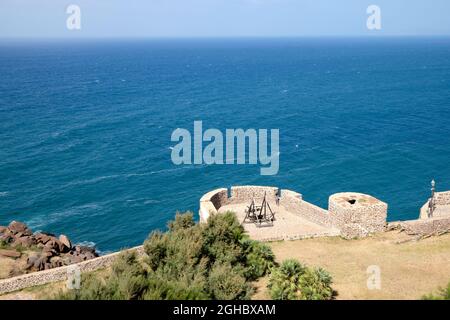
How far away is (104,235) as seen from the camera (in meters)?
36.8

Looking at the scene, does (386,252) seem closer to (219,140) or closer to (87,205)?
(87,205)

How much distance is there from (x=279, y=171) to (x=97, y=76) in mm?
91684

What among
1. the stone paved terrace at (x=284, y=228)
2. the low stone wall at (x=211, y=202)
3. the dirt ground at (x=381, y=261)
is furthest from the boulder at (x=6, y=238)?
the dirt ground at (x=381, y=261)

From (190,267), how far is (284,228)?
8891 mm

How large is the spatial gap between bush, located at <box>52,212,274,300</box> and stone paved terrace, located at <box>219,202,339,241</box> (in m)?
3.68

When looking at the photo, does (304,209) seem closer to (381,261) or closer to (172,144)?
(381,261)

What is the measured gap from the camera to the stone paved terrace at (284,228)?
2344 cm

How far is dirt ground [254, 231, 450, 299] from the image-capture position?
1784 cm

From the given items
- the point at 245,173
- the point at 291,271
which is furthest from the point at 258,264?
the point at 245,173

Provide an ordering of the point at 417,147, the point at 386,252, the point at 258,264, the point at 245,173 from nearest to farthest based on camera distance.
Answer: the point at 258,264 < the point at 386,252 < the point at 245,173 < the point at 417,147

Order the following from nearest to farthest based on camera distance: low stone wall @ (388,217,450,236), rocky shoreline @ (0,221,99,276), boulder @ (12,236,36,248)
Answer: low stone wall @ (388,217,450,236) → rocky shoreline @ (0,221,99,276) → boulder @ (12,236,36,248)

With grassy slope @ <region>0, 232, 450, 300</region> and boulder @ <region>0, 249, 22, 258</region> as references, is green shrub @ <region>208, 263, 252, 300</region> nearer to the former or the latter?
grassy slope @ <region>0, 232, 450, 300</region>

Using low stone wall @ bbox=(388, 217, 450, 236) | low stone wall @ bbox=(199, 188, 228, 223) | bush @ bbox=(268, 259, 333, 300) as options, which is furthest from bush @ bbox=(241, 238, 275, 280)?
low stone wall @ bbox=(388, 217, 450, 236)

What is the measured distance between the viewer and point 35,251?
2706cm
